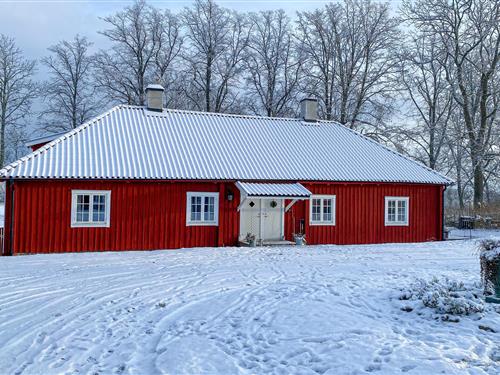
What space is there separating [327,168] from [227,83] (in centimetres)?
1896

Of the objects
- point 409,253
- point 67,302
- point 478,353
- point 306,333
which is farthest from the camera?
point 409,253

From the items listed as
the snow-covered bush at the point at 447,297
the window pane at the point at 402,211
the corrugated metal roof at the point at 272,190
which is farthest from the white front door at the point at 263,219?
the snow-covered bush at the point at 447,297

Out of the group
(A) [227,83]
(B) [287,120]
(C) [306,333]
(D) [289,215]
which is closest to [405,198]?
(D) [289,215]

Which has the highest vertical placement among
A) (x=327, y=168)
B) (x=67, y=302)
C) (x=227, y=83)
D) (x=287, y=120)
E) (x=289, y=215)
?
(x=227, y=83)

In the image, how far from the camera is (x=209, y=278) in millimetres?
10641

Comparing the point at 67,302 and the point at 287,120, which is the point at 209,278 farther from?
the point at 287,120

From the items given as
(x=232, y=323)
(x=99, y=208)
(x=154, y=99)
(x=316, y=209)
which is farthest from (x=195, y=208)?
A: (x=232, y=323)

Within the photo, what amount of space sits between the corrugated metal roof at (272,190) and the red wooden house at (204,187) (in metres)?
0.04

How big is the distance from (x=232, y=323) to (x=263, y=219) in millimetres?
10764

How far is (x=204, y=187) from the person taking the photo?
16.9 meters

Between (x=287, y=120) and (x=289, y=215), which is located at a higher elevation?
(x=287, y=120)

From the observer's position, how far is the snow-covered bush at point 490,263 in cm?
812

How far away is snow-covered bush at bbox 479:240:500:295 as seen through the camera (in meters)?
8.12

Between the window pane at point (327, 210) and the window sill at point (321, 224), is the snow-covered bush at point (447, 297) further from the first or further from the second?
the window pane at point (327, 210)
